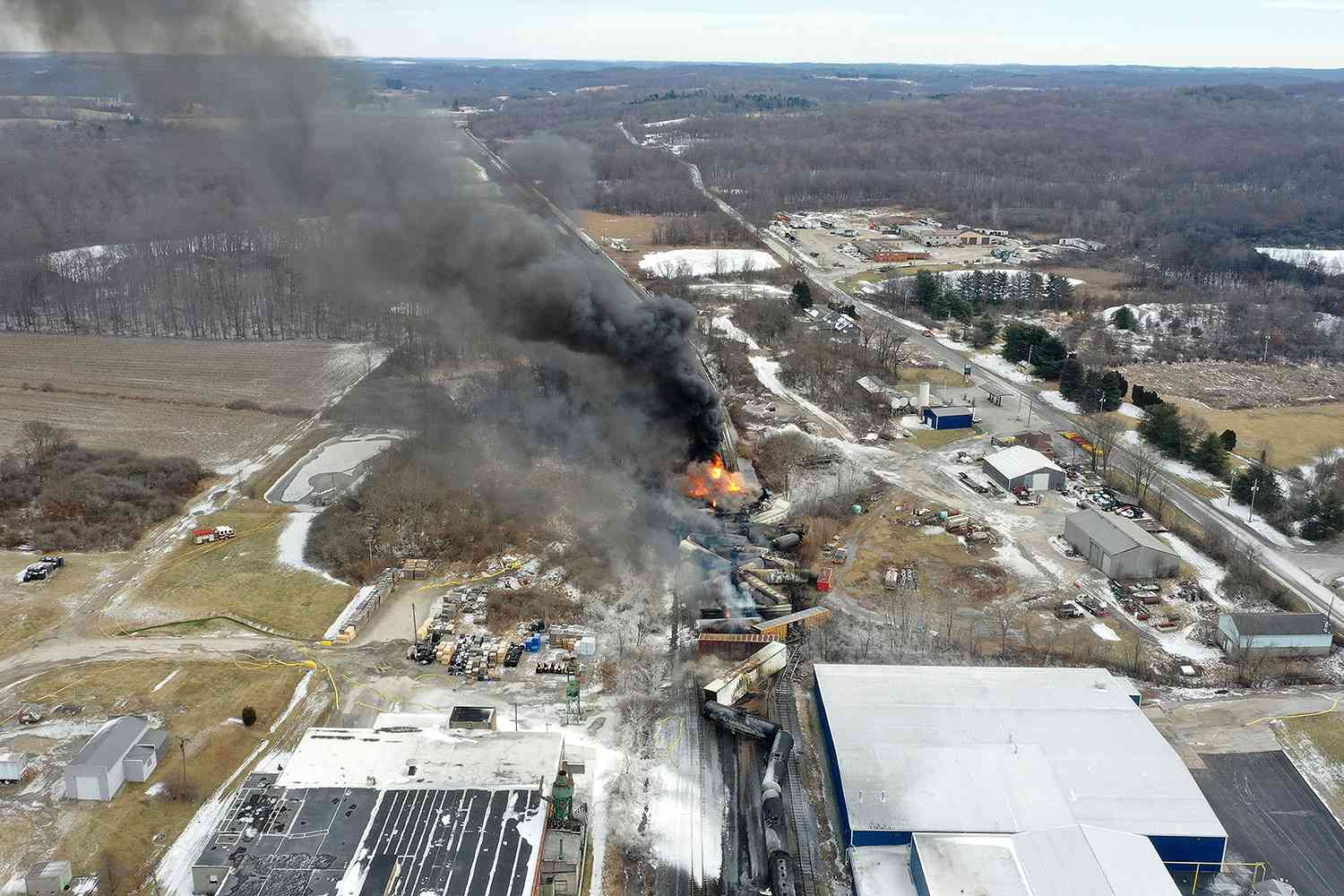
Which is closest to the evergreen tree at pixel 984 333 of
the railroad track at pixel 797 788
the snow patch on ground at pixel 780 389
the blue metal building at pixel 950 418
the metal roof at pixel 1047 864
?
the snow patch on ground at pixel 780 389

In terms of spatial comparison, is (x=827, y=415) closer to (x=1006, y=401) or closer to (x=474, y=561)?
(x=1006, y=401)

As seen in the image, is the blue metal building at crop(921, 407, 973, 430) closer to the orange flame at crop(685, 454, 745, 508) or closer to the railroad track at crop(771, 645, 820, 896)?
the orange flame at crop(685, 454, 745, 508)

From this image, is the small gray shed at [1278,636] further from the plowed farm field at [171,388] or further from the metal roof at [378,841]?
the plowed farm field at [171,388]

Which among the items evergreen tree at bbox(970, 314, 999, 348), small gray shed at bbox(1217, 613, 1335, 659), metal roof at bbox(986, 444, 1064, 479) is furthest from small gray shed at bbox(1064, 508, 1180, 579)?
evergreen tree at bbox(970, 314, 999, 348)

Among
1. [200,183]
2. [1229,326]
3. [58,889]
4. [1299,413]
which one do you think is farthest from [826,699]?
[200,183]

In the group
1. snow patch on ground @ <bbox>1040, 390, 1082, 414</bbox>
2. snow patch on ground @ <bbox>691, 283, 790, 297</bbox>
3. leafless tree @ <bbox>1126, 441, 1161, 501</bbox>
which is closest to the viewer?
leafless tree @ <bbox>1126, 441, 1161, 501</bbox>

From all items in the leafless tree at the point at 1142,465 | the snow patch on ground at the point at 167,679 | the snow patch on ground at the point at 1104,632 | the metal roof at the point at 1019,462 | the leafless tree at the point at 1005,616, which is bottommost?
→ the snow patch on ground at the point at 167,679
